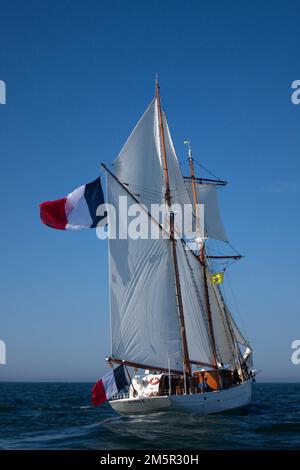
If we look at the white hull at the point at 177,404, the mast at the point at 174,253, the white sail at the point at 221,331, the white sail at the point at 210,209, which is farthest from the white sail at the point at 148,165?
the white sail at the point at 210,209

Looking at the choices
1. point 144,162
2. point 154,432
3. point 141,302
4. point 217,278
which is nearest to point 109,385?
point 141,302

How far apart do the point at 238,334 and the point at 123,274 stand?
26.0 m

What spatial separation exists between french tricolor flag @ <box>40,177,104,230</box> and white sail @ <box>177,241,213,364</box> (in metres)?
10.2

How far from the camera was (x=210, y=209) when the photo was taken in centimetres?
7225

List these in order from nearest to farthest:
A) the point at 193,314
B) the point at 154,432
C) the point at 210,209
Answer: the point at 154,432
the point at 193,314
the point at 210,209

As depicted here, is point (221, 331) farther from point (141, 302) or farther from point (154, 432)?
point (154, 432)

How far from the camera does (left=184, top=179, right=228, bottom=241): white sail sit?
228 ft

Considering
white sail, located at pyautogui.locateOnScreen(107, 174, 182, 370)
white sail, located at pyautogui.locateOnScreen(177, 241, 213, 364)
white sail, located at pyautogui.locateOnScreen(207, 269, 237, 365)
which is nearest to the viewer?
white sail, located at pyautogui.locateOnScreen(107, 174, 182, 370)

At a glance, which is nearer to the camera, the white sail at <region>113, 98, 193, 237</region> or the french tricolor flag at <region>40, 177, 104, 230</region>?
the french tricolor flag at <region>40, 177, 104, 230</region>

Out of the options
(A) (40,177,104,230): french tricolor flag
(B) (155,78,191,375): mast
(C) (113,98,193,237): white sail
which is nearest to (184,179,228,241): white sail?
(C) (113,98,193,237): white sail

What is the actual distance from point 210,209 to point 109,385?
38.6m

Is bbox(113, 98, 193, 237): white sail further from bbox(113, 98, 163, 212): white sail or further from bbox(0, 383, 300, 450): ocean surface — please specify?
bbox(0, 383, 300, 450): ocean surface

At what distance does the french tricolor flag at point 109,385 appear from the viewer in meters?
37.5
